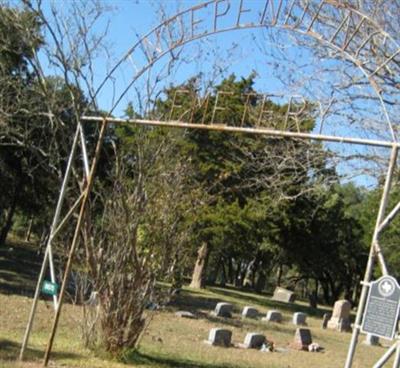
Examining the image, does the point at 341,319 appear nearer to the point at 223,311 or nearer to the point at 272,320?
the point at 272,320

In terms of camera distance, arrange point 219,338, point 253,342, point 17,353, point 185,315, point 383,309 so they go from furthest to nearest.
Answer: point 185,315
point 253,342
point 219,338
point 17,353
point 383,309

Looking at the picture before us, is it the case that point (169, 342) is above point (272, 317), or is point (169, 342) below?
below

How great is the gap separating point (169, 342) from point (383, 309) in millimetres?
7095

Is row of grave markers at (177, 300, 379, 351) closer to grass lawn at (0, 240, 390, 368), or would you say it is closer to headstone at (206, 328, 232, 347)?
headstone at (206, 328, 232, 347)

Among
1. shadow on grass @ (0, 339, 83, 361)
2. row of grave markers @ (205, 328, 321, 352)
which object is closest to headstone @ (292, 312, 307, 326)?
row of grave markers @ (205, 328, 321, 352)

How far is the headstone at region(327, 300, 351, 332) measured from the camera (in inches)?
956

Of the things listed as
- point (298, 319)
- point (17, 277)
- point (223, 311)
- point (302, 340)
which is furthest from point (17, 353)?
point (298, 319)

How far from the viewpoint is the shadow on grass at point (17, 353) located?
8.84 metres

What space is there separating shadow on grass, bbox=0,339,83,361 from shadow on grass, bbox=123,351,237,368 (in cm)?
77

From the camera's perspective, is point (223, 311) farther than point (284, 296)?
No

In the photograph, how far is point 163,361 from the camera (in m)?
10.2

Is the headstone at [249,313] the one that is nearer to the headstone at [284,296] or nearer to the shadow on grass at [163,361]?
the shadow on grass at [163,361]

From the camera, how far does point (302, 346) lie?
15703mm

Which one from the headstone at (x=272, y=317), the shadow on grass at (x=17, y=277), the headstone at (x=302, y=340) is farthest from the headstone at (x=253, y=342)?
the headstone at (x=272, y=317)
